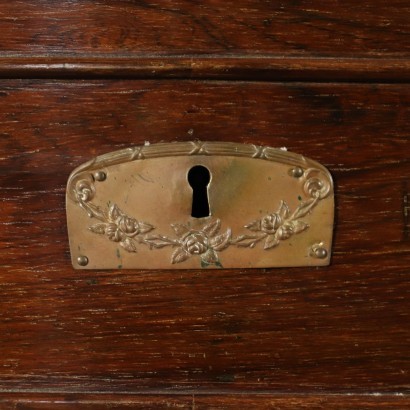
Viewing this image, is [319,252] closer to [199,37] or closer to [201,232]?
[201,232]

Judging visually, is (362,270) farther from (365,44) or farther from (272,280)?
(365,44)

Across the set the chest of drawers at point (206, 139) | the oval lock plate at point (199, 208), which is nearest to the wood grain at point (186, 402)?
the chest of drawers at point (206, 139)

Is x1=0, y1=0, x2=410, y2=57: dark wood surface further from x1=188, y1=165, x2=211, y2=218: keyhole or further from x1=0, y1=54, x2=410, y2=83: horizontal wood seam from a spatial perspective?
x1=188, y1=165, x2=211, y2=218: keyhole

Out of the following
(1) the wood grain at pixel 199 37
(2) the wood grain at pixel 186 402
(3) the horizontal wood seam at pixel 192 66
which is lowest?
(2) the wood grain at pixel 186 402

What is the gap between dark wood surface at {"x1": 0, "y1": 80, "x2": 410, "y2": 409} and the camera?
2.20 ft

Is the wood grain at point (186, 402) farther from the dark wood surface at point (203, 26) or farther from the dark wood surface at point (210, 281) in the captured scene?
the dark wood surface at point (203, 26)

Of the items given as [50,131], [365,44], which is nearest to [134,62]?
[50,131]

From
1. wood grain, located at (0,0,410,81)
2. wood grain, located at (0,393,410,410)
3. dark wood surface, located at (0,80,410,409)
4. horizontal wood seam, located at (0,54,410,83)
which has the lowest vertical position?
wood grain, located at (0,393,410,410)

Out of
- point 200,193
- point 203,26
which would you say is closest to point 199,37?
point 203,26

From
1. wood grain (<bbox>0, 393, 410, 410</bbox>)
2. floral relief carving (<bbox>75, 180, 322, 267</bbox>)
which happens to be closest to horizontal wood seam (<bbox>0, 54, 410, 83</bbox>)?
floral relief carving (<bbox>75, 180, 322, 267</bbox>)

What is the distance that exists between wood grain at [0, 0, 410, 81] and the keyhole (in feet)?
0.32

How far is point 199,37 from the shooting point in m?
0.65

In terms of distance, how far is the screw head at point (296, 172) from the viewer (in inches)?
26.8

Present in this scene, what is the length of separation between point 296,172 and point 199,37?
0.49ft
